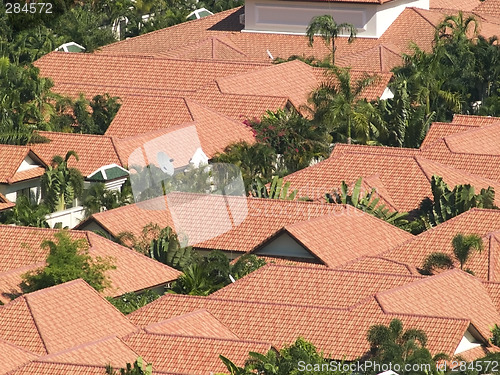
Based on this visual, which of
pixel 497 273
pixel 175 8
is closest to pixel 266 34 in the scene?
pixel 175 8

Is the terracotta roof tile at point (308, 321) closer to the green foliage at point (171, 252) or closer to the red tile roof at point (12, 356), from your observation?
the red tile roof at point (12, 356)

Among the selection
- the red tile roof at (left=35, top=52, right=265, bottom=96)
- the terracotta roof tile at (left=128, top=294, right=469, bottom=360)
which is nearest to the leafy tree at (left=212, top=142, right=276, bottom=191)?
the red tile roof at (left=35, top=52, right=265, bottom=96)

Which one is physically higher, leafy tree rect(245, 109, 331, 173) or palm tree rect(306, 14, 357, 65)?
palm tree rect(306, 14, 357, 65)

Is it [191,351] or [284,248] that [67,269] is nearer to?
[284,248]

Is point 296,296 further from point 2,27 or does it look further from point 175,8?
point 175,8

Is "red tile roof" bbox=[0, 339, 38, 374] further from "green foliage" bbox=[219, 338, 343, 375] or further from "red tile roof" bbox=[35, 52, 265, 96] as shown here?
"red tile roof" bbox=[35, 52, 265, 96]

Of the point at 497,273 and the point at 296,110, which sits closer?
the point at 497,273

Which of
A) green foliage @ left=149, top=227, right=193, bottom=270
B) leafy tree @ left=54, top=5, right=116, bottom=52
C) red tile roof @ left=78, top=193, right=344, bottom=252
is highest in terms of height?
leafy tree @ left=54, top=5, right=116, bottom=52
